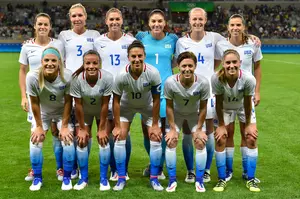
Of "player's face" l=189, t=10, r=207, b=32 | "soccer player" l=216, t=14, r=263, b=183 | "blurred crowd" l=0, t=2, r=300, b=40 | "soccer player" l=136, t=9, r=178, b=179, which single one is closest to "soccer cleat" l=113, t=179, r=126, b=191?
"soccer player" l=136, t=9, r=178, b=179

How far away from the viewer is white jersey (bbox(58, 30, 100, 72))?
554 cm

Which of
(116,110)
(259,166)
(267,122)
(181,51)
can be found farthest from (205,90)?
(267,122)

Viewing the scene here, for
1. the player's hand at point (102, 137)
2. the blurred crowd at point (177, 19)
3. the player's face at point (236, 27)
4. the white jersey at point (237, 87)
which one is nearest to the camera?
the white jersey at point (237, 87)

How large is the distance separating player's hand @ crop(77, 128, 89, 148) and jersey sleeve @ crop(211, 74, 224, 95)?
165 centimetres

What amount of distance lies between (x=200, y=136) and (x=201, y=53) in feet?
3.66

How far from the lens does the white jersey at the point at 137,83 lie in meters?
4.95

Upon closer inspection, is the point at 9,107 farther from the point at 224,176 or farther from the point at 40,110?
the point at 224,176

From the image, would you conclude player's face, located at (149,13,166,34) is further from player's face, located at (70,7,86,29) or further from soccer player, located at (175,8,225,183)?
player's face, located at (70,7,86,29)

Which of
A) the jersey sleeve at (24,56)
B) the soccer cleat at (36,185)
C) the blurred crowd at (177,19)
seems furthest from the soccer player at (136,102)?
the blurred crowd at (177,19)

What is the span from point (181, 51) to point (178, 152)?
7.22 ft

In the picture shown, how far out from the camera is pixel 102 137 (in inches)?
198

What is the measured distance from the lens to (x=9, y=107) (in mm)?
10773

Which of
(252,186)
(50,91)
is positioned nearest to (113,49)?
(50,91)

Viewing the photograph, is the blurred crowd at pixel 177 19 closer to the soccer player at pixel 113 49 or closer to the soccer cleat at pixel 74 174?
the soccer player at pixel 113 49
